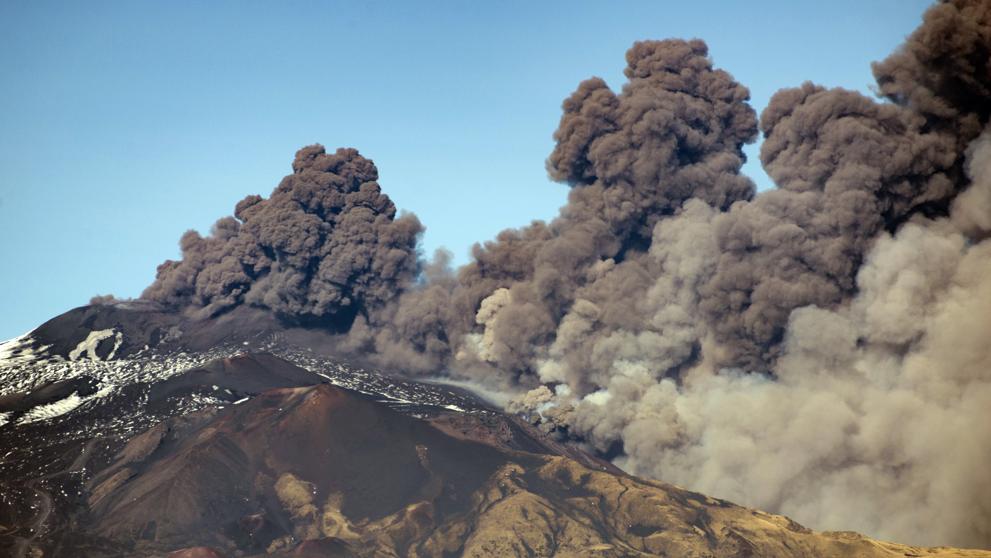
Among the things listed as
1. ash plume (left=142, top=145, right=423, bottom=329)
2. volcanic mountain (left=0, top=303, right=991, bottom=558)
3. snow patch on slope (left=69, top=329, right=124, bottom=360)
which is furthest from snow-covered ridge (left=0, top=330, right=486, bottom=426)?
ash plume (left=142, top=145, right=423, bottom=329)

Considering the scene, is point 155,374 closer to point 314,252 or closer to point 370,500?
point 314,252

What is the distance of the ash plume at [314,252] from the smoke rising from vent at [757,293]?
35 centimetres

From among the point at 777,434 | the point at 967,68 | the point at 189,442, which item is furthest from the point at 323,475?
the point at 967,68

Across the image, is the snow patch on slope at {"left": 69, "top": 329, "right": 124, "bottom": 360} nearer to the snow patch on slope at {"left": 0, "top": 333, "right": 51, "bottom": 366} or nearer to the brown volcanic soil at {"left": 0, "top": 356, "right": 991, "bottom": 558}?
the snow patch on slope at {"left": 0, "top": 333, "right": 51, "bottom": 366}

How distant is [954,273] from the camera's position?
5062 centimetres

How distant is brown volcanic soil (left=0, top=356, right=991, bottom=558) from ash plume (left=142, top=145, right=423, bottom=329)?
19.5m

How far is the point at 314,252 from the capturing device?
251 feet

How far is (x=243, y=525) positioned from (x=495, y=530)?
10484mm

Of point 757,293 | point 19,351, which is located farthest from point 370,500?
point 19,351

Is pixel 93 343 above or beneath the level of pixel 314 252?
beneath

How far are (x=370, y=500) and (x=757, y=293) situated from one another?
21.3 meters

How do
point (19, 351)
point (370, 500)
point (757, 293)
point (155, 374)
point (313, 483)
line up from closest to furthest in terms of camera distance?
point (370, 500) → point (313, 483) → point (757, 293) → point (155, 374) → point (19, 351)

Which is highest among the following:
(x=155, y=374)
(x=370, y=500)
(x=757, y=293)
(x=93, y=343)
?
(x=757, y=293)

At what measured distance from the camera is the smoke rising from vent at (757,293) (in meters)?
47.5
